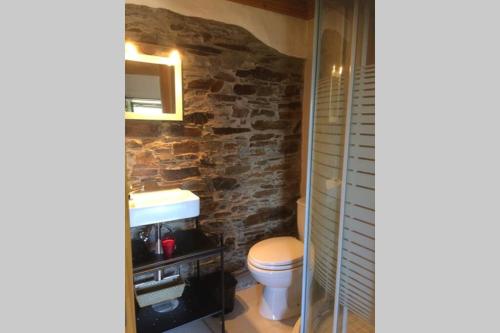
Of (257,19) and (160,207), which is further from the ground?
(257,19)

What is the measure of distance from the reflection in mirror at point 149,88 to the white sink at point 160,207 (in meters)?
0.60

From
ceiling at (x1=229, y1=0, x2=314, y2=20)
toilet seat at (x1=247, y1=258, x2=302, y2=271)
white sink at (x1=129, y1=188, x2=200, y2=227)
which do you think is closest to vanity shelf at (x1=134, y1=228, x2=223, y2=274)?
white sink at (x1=129, y1=188, x2=200, y2=227)

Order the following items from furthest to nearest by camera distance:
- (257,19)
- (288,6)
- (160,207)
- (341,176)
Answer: (288,6), (257,19), (160,207), (341,176)

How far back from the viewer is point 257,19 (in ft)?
7.98

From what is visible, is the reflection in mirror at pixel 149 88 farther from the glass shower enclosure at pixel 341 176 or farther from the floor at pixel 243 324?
the floor at pixel 243 324

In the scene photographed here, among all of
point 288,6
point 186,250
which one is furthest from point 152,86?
point 288,6

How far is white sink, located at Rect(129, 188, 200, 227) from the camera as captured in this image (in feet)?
5.98

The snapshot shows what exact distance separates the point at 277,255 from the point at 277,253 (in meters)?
0.03

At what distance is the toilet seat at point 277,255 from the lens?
215 cm

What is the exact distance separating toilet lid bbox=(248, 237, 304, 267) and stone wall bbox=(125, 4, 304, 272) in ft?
1.36

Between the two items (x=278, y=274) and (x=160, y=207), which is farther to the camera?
(x=278, y=274)

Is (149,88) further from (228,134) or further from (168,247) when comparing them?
(168,247)
